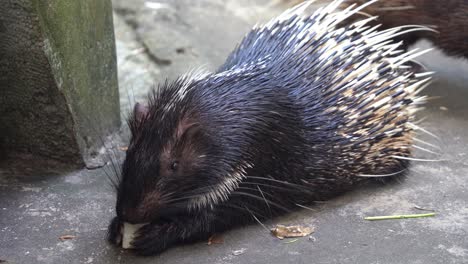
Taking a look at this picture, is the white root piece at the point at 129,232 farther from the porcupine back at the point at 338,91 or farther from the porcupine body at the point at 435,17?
the porcupine body at the point at 435,17

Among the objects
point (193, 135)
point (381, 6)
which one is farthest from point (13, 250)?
point (381, 6)

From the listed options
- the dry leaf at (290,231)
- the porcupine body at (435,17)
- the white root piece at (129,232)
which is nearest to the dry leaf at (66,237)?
the white root piece at (129,232)

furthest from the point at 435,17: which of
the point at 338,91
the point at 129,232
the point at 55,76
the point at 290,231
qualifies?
the point at 129,232

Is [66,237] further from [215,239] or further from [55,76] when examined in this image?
[55,76]

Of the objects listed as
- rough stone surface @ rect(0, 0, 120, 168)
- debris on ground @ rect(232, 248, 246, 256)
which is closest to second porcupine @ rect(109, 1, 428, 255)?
debris on ground @ rect(232, 248, 246, 256)

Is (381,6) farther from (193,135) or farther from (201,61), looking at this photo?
(193,135)

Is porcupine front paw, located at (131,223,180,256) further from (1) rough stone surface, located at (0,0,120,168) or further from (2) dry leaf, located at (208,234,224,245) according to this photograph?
(1) rough stone surface, located at (0,0,120,168)

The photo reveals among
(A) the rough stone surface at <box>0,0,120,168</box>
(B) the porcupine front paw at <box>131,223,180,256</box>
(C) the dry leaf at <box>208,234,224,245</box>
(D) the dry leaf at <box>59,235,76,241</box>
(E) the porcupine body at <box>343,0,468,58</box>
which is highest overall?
(E) the porcupine body at <box>343,0,468,58</box>
